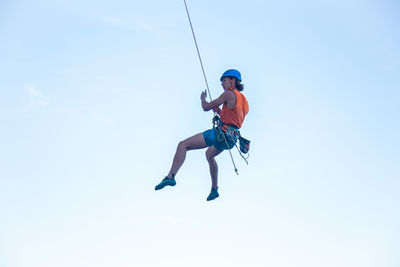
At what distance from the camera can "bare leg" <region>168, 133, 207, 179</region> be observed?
8.79 m

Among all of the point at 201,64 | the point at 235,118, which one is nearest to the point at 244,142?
the point at 235,118

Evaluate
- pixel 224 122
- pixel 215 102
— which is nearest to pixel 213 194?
pixel 224 122

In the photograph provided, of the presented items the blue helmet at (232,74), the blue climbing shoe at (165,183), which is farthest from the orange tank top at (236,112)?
the blue climbing shoe at (165,183)

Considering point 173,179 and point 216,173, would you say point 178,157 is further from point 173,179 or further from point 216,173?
point 216,173

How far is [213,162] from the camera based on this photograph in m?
9.49

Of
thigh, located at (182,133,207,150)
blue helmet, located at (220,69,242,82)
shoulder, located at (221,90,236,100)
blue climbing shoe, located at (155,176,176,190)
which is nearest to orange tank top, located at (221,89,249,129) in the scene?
shoulder, located at (221,90,236,100)

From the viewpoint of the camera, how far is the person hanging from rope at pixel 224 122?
8.77m

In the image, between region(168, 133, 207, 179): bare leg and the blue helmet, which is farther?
the blue helmet

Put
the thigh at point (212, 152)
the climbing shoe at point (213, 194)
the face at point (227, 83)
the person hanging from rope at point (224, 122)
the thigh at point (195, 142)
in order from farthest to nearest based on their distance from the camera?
1. the climbing shoe at point (213, 194)
2. the thigh at point (212, 152)
3. the face at point (227, 83)
4. the thigh at point (195, 142)
5. the person hanging from rope at point (224, 122)

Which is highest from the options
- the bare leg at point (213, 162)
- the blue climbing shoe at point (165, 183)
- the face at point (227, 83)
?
the face at point (227, 83)

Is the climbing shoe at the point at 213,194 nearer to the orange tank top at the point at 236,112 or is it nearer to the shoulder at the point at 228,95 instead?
the orange tank top at the point at 236,112

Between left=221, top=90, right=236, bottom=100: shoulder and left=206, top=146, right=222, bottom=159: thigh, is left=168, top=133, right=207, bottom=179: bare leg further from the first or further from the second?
left=221, top=90, right=236, bottom=100: shoulder

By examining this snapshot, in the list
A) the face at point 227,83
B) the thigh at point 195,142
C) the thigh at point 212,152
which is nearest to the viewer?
the thigh at point 195,142

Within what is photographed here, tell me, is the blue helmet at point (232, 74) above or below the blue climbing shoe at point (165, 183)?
above
